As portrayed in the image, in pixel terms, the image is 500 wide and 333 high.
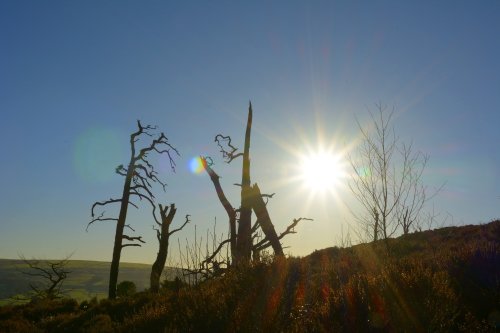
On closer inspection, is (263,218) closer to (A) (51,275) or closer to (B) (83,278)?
(A) (51,275)

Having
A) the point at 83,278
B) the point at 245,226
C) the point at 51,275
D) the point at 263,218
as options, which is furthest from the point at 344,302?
the point at 83,278


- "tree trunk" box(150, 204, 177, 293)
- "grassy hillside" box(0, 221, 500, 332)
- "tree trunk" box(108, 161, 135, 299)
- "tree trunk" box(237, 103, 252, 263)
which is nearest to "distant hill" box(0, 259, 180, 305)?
"tree trunk" box(108, 161, 135, 299)

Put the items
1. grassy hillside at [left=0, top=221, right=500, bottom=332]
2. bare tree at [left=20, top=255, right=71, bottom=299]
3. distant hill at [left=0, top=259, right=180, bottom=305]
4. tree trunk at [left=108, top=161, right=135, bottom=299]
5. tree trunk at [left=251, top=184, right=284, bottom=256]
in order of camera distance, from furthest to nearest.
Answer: distant hill at [left=0, top=259, right=180, bottom=305]
bare tree at [left=20, top=255, right=71, bottom=299]
tree trunk at [left=108, top=161, right=135, bottom=299]
tree trunk at [left=251, top=184, right=284, bottom=256]
grassy hillside at [left=0, top=221, right=500, bottom=332]

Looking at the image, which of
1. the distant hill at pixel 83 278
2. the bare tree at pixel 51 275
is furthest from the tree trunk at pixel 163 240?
the distant hill at pixel 83 278

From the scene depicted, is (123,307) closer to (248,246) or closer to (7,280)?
(248,246)

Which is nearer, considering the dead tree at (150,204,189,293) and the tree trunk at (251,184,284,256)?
the tree trunk at (251,184,284,256)

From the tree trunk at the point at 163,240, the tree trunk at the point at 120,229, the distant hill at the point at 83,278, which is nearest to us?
the tree trunk at the point at 163,240

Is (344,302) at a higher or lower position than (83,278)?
lower

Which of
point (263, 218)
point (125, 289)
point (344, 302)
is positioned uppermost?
point (263, 218)

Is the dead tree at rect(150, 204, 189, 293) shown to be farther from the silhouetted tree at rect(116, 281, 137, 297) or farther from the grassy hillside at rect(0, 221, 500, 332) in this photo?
the grassy hillside at rect(0, 221, 500, 332)

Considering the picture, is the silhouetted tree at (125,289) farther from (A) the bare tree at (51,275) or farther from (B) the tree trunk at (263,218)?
(B) the tree trunk at (263,218)

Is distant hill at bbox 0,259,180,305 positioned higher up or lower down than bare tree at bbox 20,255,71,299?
higher up

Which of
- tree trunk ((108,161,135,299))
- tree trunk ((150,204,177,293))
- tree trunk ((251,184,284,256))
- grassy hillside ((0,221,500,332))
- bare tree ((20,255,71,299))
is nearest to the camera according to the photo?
grassy hillside ((0,221,500,332))

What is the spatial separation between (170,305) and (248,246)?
4.63 metres
